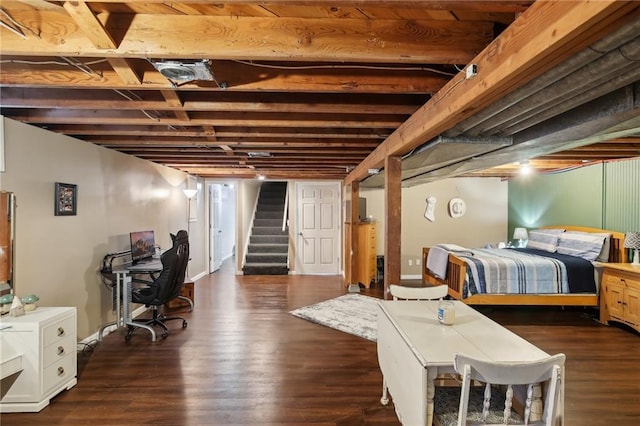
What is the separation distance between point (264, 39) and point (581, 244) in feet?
16.9

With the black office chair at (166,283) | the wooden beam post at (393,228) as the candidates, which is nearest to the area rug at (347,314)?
the wooden beam post at (393,228)

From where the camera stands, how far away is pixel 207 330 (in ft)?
12.2

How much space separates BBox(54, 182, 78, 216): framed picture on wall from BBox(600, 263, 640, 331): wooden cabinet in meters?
6.08

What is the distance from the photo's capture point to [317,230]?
7.18 metres

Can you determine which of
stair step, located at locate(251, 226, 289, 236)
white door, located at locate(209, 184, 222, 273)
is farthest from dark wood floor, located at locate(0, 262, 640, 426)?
stair step, located at locate(251, 226, 289, 236)

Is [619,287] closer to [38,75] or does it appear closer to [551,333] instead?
[551,333]

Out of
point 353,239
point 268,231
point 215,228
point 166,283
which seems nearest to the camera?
point 166,283

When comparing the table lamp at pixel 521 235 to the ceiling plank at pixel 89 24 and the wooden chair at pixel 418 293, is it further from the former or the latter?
the ceiling plank at pixel 89 24

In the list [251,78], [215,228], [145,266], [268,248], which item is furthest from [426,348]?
[215,228]

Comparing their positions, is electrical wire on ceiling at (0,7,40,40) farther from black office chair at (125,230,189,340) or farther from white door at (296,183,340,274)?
white door at (296,183,340,274)

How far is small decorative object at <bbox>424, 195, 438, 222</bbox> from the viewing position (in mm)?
6789

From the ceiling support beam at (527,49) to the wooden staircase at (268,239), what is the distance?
5.73 metres

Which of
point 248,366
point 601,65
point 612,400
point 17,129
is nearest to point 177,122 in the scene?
point 17,129

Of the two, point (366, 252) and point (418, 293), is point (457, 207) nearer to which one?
point (366, 252)
